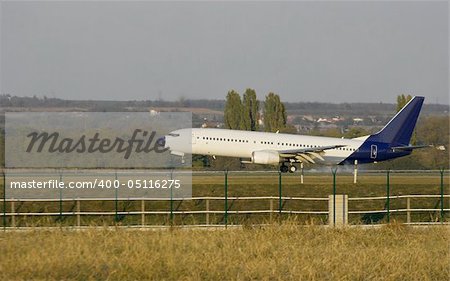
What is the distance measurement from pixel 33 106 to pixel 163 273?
86663 millimetres

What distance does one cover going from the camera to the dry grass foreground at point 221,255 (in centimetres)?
1947

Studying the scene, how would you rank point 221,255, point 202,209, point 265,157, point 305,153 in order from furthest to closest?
point 305,153 < point 265,157 < point 202,209 < point 221,255

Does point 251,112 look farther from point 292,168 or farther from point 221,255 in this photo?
point 221,255

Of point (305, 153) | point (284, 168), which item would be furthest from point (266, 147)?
point (305, 153)

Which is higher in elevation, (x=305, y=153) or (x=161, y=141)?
(x=161, y=141)

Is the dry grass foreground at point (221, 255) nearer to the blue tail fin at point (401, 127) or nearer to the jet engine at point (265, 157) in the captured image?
the jet engine at point (265, 157)

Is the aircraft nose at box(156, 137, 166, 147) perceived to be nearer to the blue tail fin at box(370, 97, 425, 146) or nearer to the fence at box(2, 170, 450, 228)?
→ the blue tail fin at box(370, 97, 425, 146)

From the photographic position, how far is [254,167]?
251ft

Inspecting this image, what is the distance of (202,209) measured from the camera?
38.8 meters

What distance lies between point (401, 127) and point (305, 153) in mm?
8428

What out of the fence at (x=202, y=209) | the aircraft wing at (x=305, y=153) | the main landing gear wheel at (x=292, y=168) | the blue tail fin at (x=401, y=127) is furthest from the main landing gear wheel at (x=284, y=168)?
the fence at (x=202, y=209)

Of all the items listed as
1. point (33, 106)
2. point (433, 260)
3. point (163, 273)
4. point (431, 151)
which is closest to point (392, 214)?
point (433, 260)

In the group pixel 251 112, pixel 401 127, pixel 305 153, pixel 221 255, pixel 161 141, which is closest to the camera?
pixel 221 255

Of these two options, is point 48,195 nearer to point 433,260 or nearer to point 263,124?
point 433,260
